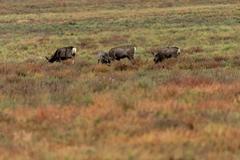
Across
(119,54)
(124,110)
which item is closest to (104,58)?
(119,54)

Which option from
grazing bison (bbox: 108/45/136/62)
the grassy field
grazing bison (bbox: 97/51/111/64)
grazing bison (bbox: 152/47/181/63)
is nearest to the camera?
the grassy field

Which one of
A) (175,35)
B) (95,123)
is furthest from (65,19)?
(95,123)

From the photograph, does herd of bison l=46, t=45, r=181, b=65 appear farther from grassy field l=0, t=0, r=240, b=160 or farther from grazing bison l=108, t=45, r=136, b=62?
grassy field l=0, t=0, r=240, b=160

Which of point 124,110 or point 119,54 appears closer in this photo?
point 124,110

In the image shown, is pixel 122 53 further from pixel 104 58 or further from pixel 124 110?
pixel 124 110

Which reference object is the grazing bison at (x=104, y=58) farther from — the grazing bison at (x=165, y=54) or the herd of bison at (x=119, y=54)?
the grazing bison at (x=165, y=54)

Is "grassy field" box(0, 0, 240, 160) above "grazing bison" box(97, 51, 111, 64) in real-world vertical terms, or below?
above

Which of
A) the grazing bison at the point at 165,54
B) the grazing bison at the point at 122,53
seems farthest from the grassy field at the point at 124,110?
the grazing bison at the point at 122,53

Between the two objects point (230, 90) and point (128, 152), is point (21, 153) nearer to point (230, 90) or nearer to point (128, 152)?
point (128, 152)

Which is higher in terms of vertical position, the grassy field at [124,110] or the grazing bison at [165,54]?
the grassy field at [124,110]

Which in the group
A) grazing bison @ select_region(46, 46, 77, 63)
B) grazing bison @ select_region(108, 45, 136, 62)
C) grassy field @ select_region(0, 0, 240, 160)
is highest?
grassy field @ select_region(0, 0, 240, 160)

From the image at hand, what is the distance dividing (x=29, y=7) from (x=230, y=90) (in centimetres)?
7478

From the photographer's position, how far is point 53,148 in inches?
379

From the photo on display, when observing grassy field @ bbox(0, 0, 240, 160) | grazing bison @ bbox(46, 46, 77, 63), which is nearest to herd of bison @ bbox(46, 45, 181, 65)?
grazing bison @ bbox(46, 46, 77, 63)
